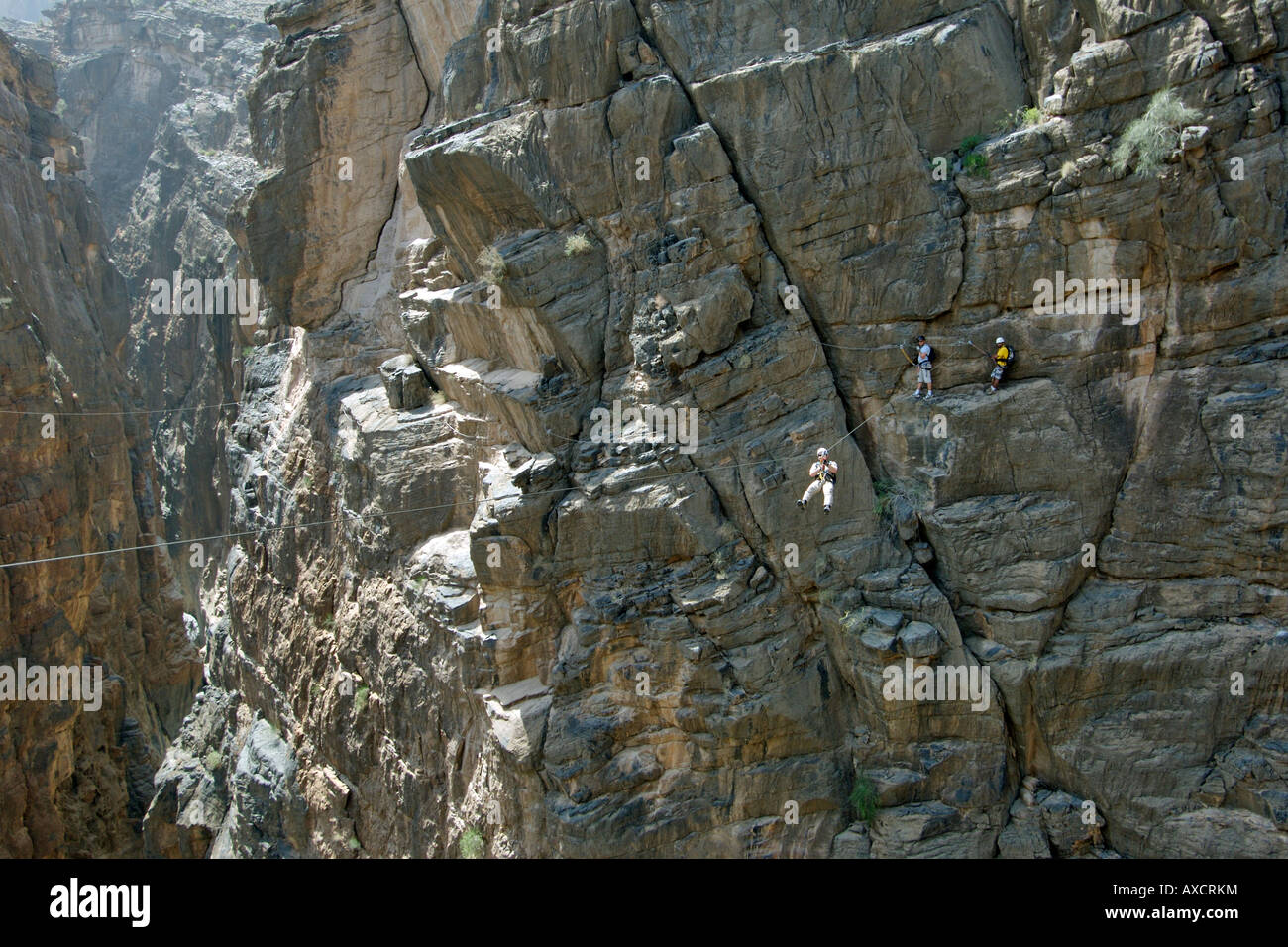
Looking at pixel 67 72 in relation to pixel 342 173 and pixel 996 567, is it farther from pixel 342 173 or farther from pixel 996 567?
pixel 996 567

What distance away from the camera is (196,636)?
1561 inches

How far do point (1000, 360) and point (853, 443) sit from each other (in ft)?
8.14

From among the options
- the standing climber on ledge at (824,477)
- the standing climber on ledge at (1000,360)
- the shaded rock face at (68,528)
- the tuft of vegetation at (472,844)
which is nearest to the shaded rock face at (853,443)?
the standing climber on ledge at (1000,360)

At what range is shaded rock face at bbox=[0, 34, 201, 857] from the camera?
24.2 m

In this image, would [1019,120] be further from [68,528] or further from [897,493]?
[68,528]

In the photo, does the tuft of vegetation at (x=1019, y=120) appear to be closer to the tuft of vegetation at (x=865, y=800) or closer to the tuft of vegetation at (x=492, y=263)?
the tuft of vegetation at (x=492, y=263)

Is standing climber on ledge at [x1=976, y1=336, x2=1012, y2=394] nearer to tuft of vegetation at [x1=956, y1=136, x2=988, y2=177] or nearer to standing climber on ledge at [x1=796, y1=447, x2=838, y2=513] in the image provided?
tuft of vegetation at [x1=956, y1=136, x2=988, y2=177]

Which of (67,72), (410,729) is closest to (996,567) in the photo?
(410,729)

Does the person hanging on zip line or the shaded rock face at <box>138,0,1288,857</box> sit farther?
the person hanging on zip line

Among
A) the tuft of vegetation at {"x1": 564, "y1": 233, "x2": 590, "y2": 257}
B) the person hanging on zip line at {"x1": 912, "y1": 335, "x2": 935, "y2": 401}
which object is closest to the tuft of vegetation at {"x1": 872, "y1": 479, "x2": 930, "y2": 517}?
the person hanging on zip line at {"x1": 912, "y1": 335, "x2": 935, "y2": 401}

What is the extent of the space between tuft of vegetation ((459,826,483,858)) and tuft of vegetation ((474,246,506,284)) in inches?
367

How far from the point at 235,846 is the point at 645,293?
1595 centimetres

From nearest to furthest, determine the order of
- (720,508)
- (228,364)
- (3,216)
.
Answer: (720,508) < (3,216) < (228,364)

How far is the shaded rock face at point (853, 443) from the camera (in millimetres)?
13875
